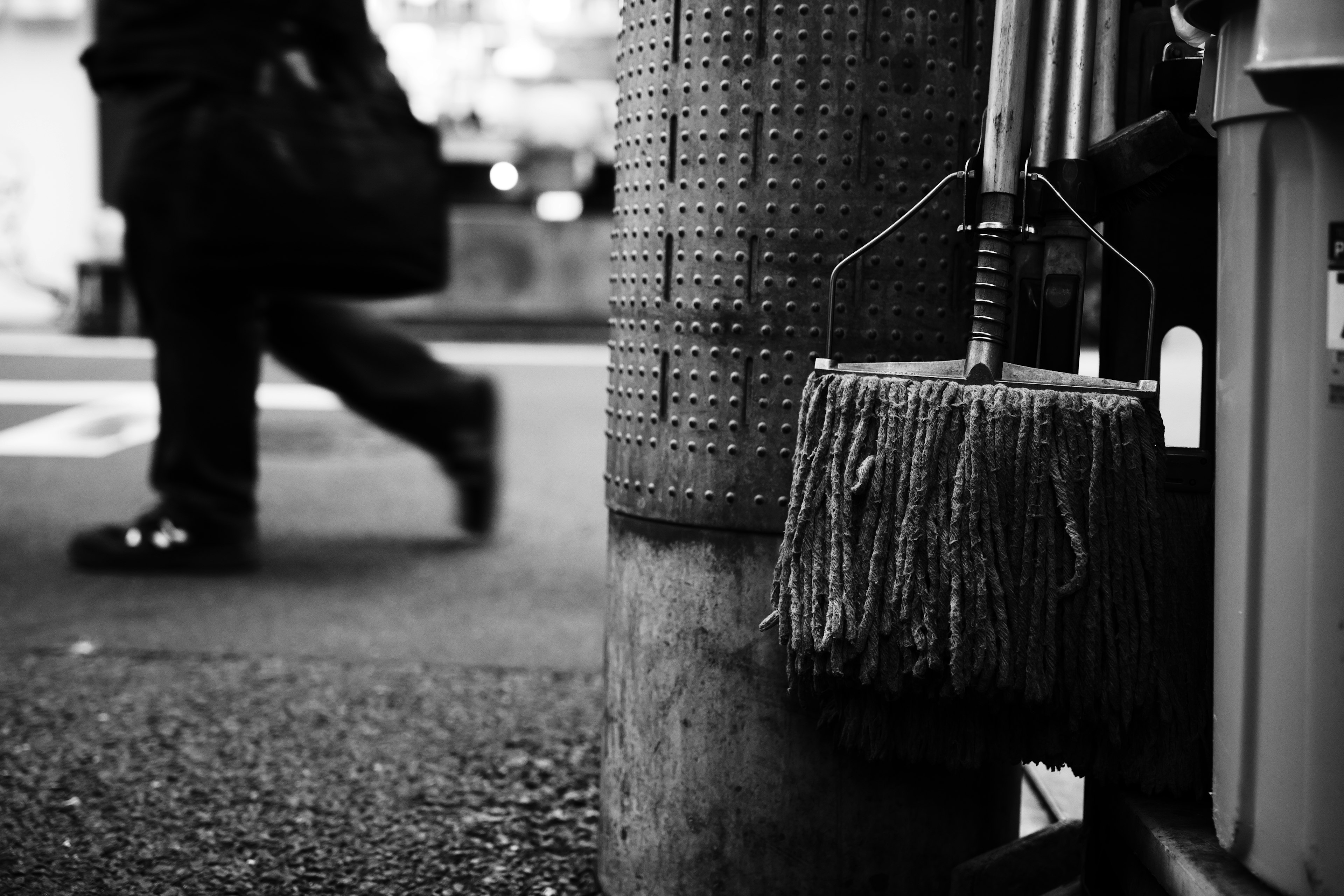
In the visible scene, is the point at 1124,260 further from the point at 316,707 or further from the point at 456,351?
the point at 456,351

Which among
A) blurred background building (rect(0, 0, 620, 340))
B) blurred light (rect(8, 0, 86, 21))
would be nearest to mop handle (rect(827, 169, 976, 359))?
blurred background building (rect(0, 0, 620, 340))

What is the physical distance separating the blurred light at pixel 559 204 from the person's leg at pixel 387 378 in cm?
1003

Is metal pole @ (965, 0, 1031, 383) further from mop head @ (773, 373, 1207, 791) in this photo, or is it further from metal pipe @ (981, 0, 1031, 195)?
mop head @ (773, 373, 1207, 791)

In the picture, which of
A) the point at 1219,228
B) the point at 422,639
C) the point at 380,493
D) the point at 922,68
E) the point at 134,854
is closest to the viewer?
the point at 1219,228

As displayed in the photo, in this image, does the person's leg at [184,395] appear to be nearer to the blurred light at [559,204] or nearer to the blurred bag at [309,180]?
the blurred bag at [309,180]

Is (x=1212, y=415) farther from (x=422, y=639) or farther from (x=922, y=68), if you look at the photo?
(x=422, y=639)

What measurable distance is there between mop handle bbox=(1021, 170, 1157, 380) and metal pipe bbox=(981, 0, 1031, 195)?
0.04 meters

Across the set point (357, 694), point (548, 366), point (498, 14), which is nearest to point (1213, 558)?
point (357, 694)

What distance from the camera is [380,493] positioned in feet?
15.9

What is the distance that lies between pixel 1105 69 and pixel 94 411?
626 centimetres

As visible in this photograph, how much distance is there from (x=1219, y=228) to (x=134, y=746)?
6.50ft

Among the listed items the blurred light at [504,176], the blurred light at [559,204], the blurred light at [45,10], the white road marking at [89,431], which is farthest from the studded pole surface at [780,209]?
the blurred light at [45,10]

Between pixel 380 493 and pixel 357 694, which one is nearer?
pixel 357 694

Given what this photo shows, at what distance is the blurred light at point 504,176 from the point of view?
1397 centimetres
